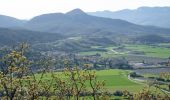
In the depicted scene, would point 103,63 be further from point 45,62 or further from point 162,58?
point 45,62

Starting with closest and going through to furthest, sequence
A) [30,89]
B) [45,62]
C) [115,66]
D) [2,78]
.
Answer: [2,78]
[30,89]
[45,62]
[115,66]

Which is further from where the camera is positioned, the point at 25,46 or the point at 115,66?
the point at 115,66

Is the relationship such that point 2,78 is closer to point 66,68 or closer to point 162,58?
point 66,68

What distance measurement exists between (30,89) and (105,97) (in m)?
5.43

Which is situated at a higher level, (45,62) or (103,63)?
(45,62)

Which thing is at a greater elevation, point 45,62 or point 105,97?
point 45,62

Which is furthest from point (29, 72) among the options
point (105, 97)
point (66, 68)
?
point (105, 97)

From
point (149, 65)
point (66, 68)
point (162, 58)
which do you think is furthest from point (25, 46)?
point (162, 58)

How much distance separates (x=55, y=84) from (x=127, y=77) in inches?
4058

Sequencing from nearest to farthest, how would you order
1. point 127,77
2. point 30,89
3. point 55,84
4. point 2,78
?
1. point 2,78
2. point 30,89
3. point 55,84
4. point 127,77

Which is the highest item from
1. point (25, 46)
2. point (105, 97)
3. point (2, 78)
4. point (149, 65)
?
point (25, 46)

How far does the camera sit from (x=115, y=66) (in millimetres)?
158125

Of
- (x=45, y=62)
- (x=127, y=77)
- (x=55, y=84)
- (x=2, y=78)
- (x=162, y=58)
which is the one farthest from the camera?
(x=162, y=58)

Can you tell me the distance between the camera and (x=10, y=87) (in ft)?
63.6
